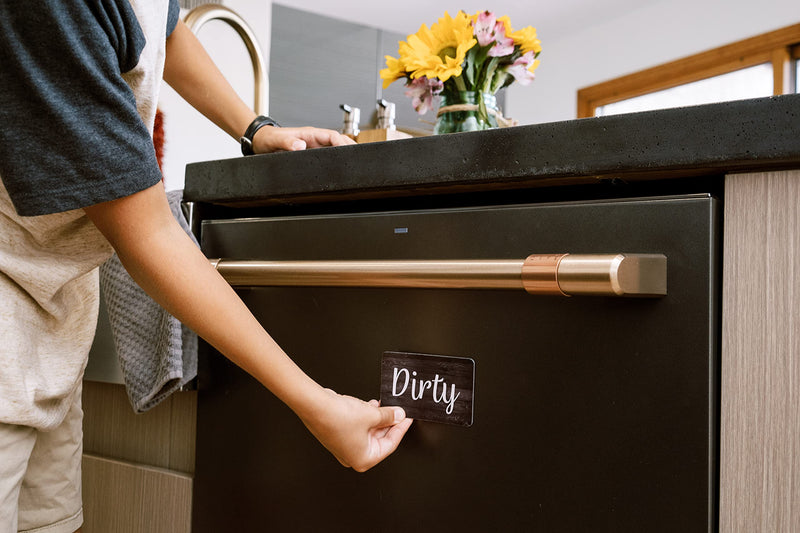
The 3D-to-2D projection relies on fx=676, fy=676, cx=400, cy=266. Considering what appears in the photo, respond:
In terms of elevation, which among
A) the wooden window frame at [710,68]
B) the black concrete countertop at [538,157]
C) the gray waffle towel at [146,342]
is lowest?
the gray waffle towel at [146,342]

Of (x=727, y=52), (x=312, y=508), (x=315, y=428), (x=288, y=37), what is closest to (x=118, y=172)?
(x=315, y=428)

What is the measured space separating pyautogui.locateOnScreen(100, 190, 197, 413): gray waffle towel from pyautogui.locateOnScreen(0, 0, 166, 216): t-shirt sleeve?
27 centimetres

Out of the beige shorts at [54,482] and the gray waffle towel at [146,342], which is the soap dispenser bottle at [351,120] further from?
the beige shorts at [54,482]

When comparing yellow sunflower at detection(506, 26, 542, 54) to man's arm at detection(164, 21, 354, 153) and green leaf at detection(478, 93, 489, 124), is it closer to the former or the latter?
green leaf at detection(478, 93, 489, 124)

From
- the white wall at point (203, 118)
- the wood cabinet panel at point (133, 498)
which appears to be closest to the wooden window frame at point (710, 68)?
the white wall at point (203, 118)

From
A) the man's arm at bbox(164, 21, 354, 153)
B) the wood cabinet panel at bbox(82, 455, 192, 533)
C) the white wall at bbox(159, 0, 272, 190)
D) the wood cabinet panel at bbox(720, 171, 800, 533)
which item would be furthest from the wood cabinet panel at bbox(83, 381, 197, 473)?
the white wall at bbox(159, 0, 272, 190)

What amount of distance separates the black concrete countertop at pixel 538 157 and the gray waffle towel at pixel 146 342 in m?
0.16

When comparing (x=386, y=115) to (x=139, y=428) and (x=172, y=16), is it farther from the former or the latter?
(x=139, y=428)

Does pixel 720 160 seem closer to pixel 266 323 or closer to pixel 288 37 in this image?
pixel 266 323

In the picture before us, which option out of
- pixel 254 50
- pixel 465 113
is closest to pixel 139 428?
pixel 465 113

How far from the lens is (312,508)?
0.65m

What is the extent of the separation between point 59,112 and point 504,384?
382mm

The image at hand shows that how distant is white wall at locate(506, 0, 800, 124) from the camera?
4.04 metres

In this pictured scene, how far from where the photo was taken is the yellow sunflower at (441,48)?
36.7 inches
